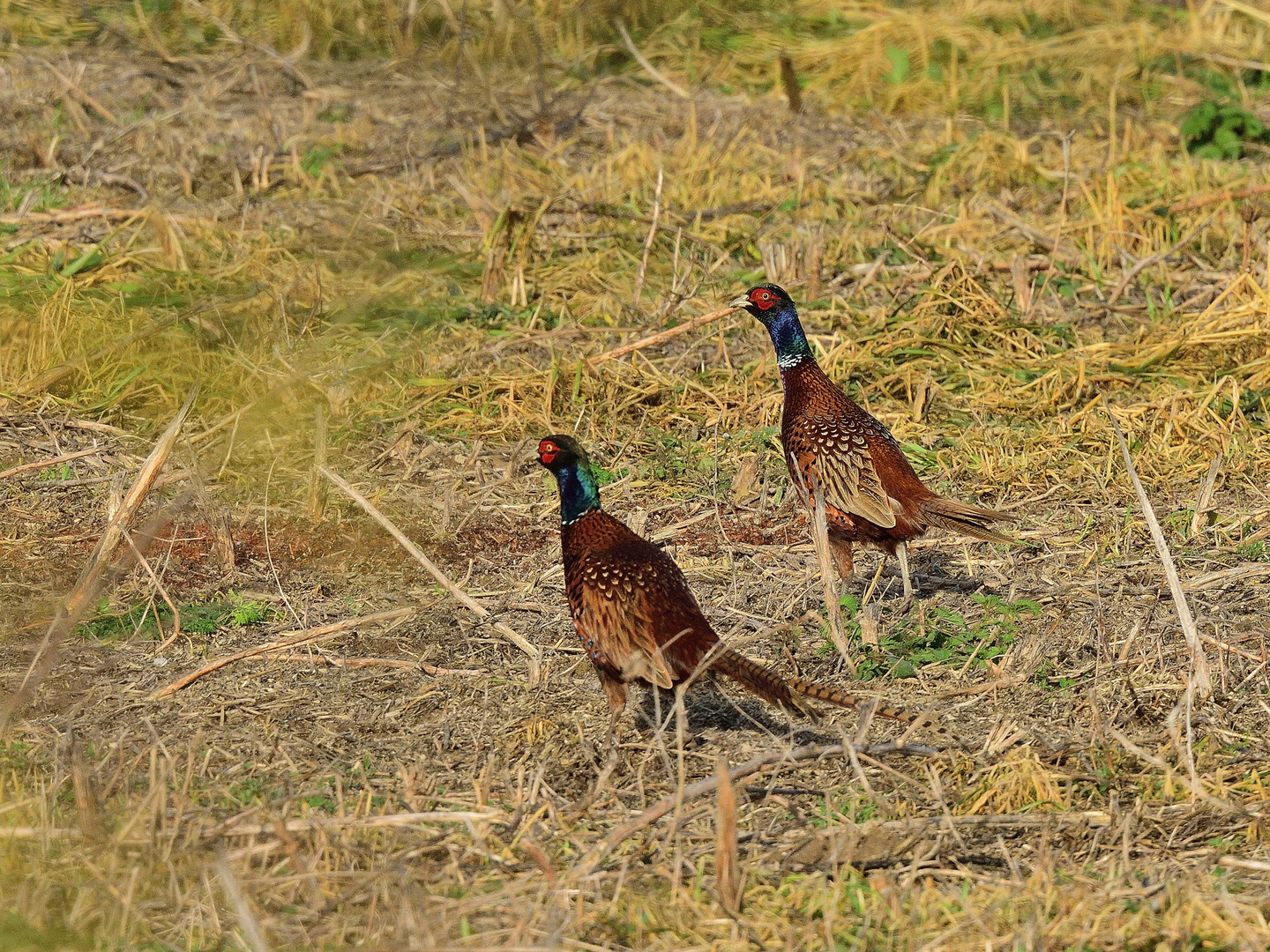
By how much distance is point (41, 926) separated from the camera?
11.2 ft

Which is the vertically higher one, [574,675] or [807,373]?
[807,373]

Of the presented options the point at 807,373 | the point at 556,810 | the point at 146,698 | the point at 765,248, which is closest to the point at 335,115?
the point at 765,248

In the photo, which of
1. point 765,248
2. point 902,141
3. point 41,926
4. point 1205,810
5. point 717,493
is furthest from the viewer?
point 902,141

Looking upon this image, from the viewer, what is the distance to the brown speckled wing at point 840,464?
5.50 meters

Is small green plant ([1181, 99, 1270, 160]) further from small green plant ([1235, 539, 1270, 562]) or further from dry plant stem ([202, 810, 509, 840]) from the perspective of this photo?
dry plant stem ([202, 810, 509, 840])

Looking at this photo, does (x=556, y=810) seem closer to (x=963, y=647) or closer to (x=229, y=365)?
(x=963, y=647)

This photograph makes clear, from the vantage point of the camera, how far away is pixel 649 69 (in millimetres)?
10727

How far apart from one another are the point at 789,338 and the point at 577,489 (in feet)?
4.72

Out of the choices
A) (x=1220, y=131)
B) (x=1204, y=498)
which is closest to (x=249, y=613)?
(x=1204, y=498)

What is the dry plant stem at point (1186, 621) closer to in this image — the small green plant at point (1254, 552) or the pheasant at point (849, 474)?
the pheasant at point (849, 474)

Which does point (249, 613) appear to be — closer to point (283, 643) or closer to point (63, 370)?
point (283, 643)

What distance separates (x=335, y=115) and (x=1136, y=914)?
27.0 feet

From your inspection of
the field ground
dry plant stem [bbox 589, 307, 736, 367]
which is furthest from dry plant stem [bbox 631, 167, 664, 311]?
dry plant stem [bbox 589, 307, 736, 367]

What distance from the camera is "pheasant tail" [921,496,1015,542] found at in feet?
17.5
